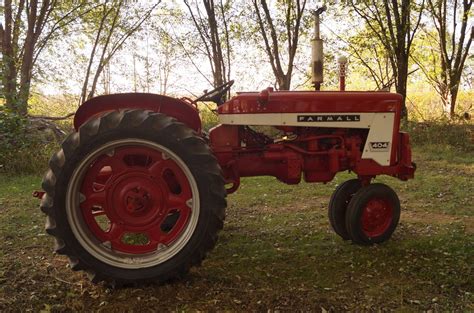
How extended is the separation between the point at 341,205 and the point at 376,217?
0.30 meters

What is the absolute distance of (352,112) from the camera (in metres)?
3.50

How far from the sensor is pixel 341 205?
12.5ft

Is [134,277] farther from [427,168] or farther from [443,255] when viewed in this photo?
[427,168]

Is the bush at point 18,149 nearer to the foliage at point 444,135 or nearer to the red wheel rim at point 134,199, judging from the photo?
the red wheel rim at point 134,199

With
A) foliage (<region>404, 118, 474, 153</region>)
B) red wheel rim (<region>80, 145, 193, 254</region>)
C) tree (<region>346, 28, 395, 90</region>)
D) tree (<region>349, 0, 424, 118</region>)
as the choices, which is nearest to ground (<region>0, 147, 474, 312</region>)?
red wheel rim (<region>80, 145, 193, 254</region>)

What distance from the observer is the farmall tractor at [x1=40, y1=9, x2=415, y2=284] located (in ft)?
8.91

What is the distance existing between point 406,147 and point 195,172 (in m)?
1.94

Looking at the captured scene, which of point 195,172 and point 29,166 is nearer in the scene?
point 195,172

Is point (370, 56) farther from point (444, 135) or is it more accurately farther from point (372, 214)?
point (372, 214)

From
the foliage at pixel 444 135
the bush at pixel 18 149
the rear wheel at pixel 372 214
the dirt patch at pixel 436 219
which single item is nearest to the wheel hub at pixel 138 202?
the rear wheel at pixel 372 214

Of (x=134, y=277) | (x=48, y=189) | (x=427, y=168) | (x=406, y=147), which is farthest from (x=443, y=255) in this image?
(x=427, y=168)

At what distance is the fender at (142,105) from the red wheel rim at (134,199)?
36cm

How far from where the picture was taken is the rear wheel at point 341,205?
3.79m

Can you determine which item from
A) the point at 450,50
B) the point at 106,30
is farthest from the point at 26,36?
the point at 450,50
